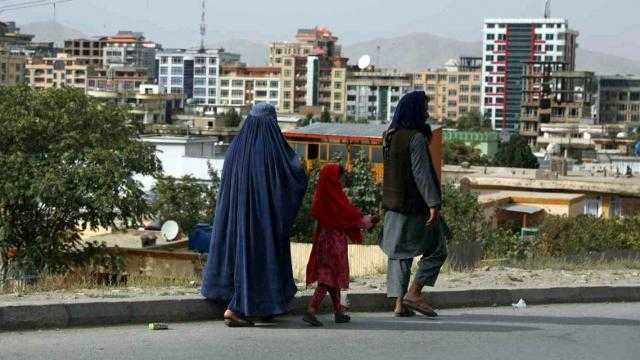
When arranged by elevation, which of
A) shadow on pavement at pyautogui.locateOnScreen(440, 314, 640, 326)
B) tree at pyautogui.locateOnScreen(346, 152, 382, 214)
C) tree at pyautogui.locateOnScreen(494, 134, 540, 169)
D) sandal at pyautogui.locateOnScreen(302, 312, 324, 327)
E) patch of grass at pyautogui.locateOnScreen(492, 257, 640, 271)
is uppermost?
sandal at pyautogui.locateOnScreen(302, 312, 324, 327)

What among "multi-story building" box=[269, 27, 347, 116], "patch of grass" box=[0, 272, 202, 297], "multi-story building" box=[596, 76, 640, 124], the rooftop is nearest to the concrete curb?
"patch of grass" box=[0, 272, 202, 297]

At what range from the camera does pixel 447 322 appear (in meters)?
7.75

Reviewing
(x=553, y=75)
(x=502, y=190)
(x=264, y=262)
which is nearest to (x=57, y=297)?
(x=264, y=262)

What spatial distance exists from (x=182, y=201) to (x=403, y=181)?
93.9ft

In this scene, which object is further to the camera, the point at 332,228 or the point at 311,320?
the point at 332,228

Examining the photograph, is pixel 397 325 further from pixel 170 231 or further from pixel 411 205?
pixel 170 231

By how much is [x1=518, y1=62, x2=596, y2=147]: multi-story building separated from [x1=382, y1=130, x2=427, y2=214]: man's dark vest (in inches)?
5483

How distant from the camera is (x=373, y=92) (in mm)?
189625

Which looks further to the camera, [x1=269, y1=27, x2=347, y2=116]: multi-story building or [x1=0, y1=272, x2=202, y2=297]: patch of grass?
[x1=269, y1=27, x2=347, y2=116]: multi-story building

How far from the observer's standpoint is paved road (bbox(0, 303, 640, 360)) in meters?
6.45

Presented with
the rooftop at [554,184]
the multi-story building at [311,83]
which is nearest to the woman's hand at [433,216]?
the rooftop at [554,184]

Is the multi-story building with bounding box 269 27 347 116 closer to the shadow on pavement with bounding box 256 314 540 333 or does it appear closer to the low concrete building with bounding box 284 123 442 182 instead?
the low concrete building with bounding box 284 123 442 182

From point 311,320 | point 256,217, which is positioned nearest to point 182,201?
point 311,320

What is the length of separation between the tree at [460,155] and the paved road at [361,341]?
7792 centimetres
